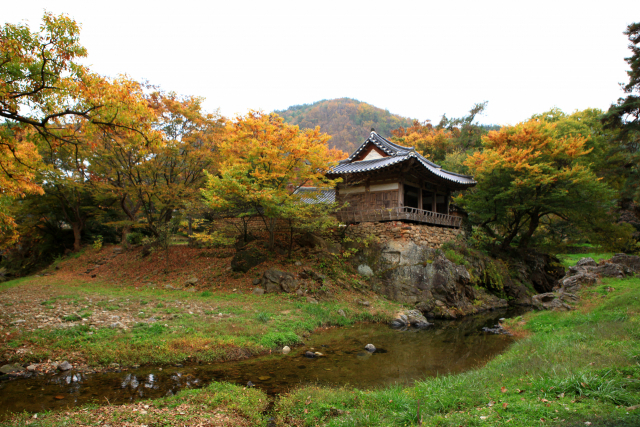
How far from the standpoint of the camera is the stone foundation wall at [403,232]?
18.3 metres

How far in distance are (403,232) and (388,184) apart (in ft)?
11.9

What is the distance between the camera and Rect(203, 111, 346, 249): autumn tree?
13.8m

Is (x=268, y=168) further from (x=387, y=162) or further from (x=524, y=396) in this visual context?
(x=524, y=396)

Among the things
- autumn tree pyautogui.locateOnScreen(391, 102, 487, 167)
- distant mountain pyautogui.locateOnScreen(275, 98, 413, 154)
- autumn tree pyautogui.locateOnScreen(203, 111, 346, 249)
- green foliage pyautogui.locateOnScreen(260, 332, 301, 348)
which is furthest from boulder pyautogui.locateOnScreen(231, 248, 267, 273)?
distant mountain pyautogui.locateOnScreen(275, 98, 413, 154)

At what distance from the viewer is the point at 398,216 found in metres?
18.5

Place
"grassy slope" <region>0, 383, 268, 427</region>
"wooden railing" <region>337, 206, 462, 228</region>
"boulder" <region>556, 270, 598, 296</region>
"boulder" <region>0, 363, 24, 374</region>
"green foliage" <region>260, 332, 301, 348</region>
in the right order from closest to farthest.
A: "grassy slope" <region>0, 383, 268, 427</region>, "boulder" <region>0, 363, 24, 374</region>, "green foliage" <region>260, 332, 301, 348</region>, "boulder" <region>556, 270, 598, 296</region>, "wooden railing" <region>337, 206, 462, 228</region>

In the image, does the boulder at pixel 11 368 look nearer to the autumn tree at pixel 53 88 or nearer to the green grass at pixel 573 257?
the autumn tree at pixel 53 88

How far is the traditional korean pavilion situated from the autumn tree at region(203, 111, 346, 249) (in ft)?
13.0

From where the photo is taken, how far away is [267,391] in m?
6.43

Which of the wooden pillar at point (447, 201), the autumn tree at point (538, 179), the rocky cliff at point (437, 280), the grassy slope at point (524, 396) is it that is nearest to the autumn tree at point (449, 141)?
the wooden pillar at point (447, 201)

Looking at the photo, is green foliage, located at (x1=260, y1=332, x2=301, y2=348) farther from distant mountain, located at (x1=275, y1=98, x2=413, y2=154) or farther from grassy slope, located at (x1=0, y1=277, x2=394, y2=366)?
distant mountain, located at (x1=275, y1=98, x2=413, y2=154)

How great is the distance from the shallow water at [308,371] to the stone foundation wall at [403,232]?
6820 millimetres

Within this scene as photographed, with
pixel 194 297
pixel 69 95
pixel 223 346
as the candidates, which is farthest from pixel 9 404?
pixel 194 297

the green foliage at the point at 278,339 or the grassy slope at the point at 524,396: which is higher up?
the grassy slope at the point at 524,396
